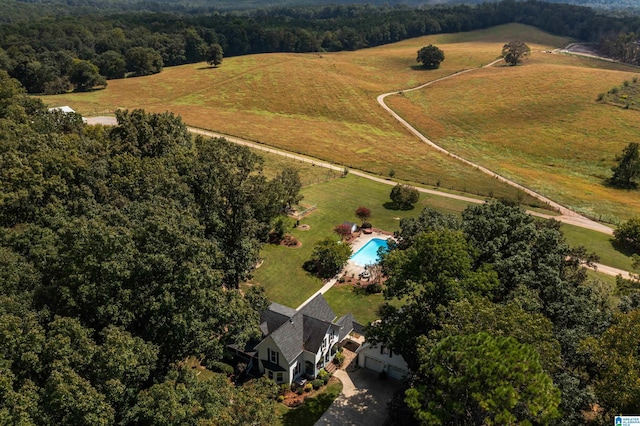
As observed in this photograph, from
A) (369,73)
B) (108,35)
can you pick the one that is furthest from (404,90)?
(108,35)

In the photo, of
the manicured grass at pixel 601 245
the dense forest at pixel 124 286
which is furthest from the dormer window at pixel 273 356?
the manicured grass at pixel 601 245

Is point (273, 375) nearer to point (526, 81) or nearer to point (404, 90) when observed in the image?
point (404, 90)

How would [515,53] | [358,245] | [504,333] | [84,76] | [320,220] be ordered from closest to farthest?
[504,333], [358,245], [320,220], [84,76], [515,53]

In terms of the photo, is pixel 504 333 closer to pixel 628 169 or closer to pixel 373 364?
pixel 373 364

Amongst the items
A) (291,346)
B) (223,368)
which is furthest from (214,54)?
(291,346)

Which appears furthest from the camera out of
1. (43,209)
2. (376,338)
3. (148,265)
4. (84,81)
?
(84,81)

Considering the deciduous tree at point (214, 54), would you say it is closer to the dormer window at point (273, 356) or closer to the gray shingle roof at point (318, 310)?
the gray shingle roof at point (318, 310)

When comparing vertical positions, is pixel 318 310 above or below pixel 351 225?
above
